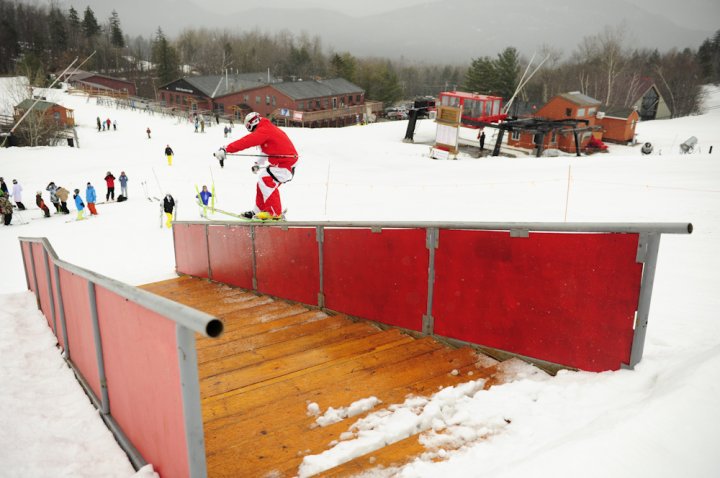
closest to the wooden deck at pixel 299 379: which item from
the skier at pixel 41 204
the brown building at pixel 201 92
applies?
the skier at pixel 41 204

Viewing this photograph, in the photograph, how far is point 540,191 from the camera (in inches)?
742

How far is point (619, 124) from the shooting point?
46656mm

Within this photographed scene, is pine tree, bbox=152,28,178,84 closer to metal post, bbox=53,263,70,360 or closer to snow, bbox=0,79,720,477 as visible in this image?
snow, bbox=0,79,720,477

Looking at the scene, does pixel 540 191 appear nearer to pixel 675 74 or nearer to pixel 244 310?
pixel 244 310

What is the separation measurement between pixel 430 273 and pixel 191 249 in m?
6.68

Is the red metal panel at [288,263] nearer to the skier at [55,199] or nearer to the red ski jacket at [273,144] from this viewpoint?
the red ski jacket at [273,144]

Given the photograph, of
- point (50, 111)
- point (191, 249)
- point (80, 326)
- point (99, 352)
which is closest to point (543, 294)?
point (99, 352)

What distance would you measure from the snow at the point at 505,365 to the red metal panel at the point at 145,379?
0.71 feet

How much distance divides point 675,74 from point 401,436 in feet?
335

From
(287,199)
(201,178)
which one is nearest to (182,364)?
(287,199)

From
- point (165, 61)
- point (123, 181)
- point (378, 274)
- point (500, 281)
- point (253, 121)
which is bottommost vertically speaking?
point (123, 181)

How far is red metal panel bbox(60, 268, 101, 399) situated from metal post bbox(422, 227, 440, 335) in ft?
9.33

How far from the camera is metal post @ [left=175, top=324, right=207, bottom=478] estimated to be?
2.12 metres

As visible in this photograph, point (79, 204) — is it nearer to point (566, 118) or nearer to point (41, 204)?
point (41, 204)
